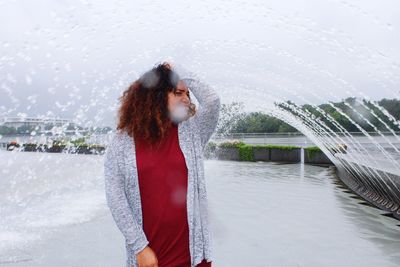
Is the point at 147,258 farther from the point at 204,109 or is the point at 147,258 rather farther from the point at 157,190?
the point at 204,109

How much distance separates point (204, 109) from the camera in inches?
97.4

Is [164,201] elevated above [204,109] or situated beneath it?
situated beneath

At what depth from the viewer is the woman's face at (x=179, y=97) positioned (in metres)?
2.32

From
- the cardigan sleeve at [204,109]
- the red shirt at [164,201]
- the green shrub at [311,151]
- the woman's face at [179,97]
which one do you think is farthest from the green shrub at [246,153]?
the red shirt at [164,201]

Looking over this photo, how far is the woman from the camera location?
2162mm

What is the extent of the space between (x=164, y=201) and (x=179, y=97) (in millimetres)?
513

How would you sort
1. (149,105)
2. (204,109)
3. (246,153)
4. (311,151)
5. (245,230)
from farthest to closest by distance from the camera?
(246,153) → (311,151) → (245,230) → (204,109) → (149,105)

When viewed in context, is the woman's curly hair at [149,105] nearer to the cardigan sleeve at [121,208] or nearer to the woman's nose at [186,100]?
the woman's nose at [186,100]

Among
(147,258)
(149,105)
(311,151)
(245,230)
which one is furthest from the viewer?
(311,151)

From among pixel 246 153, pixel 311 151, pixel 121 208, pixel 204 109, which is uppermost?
pixel 204 109

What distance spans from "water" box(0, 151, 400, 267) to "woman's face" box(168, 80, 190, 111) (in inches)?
115

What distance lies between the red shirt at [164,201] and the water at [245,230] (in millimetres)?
2802

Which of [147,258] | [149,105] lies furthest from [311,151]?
[147,258]

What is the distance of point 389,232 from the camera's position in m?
6.49
